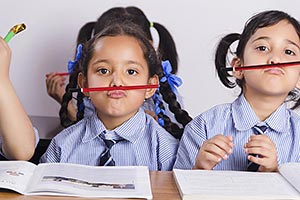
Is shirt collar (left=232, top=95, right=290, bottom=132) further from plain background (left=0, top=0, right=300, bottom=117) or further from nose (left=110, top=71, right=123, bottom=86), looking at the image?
plain background (left=0, top=0, right=300, bottom=117)

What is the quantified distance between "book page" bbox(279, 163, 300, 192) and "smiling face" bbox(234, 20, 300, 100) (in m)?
0.25

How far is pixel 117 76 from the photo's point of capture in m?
1.23

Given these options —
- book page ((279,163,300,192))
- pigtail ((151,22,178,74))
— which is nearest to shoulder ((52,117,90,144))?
book page ((279,163,300,192))

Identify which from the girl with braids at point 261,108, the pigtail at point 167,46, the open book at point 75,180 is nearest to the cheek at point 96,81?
the girl with braids at point 261,108

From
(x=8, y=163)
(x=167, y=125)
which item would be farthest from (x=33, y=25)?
(x=8, y=163)

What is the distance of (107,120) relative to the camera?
→ 127cm

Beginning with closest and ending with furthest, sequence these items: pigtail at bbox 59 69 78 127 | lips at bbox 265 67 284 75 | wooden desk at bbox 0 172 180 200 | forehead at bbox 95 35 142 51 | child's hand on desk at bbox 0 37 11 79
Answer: wooden desk at bbox 0 172 180 200 → child's hand on desk at bbox 0 37 11 79 → lips at bbox 265 67 284 75 → forehead at bbox 95 35 142 51 → pigtail at bbox 59 69 78 127

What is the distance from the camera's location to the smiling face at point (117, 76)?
1.22 m

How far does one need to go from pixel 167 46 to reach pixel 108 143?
0.92 metres

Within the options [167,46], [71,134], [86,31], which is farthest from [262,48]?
[86,31]

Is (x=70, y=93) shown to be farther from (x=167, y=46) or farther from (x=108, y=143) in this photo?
(x=167, y=46)

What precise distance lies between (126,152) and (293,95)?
1.60 ft

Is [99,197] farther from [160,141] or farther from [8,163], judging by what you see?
[160,141]

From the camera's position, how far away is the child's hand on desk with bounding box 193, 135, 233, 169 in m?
1.00
